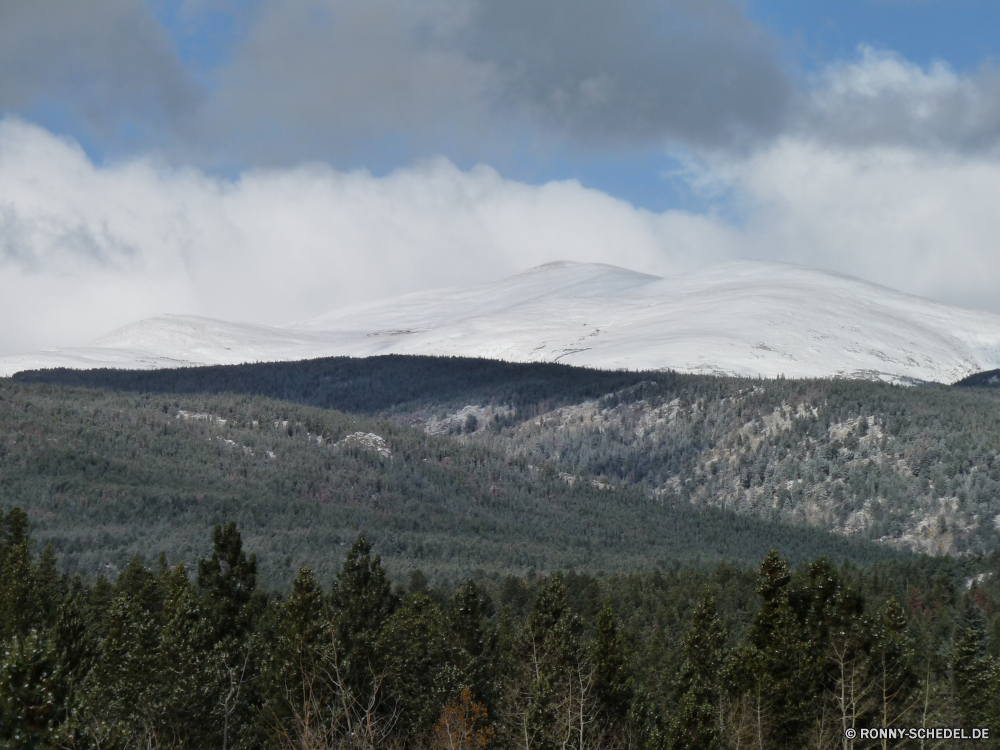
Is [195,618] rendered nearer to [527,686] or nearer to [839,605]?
[527,686]

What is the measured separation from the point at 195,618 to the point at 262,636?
155 inches

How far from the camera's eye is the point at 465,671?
65438 mm

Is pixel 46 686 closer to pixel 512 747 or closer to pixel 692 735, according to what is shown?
pixel 692 735

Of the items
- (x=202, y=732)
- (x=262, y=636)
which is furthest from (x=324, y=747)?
(x=262, y=636)

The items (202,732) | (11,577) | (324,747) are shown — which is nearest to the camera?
(324,747)

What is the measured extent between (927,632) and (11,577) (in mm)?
71621

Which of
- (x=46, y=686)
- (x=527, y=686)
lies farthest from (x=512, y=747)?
(x=46, y=686)

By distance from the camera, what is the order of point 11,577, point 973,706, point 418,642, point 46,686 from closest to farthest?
point 46,686 < point 973,706 < point 418,642 < point 11,577

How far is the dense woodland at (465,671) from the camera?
53.1 meters

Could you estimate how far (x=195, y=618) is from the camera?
6669 cm

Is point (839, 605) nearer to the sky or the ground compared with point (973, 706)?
nearer to the sky

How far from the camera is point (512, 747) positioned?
56438mm

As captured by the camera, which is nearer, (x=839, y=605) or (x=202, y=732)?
(x=202, y=732)

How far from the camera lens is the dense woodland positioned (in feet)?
174
